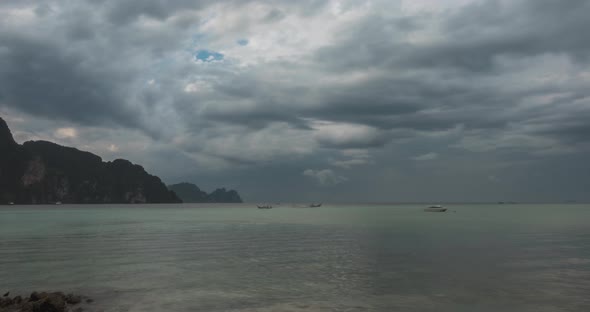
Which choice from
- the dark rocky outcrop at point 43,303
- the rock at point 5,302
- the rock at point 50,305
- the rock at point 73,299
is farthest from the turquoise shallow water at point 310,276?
the rock at point 5,302

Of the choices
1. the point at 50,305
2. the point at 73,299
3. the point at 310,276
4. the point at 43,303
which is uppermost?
the point at 43,303

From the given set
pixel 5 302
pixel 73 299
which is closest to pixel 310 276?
pixel 73 299

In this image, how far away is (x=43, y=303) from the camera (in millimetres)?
19359

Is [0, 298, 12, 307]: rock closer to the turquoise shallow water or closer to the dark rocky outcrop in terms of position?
the dark rocky outcrop

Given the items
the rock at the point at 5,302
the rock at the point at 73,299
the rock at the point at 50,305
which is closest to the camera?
the rock at the point at 50,305

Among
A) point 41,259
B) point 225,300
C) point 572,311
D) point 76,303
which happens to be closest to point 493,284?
point 572,311

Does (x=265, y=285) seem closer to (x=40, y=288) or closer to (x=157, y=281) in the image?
(x=157, y=281)

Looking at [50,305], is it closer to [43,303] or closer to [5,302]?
[43,303]

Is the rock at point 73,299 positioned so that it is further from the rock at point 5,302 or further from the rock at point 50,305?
the rock at point 5,302

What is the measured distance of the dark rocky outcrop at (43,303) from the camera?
63.4ft

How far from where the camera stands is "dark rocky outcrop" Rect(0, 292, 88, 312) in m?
19.3

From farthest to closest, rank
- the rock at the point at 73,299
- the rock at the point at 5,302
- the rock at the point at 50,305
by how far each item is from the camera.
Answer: the rock at the point at 73,299, the rock at the point at 5,302, the rock at the point at 50,305

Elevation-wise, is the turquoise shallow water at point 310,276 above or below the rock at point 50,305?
below

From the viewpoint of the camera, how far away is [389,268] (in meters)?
31.7
